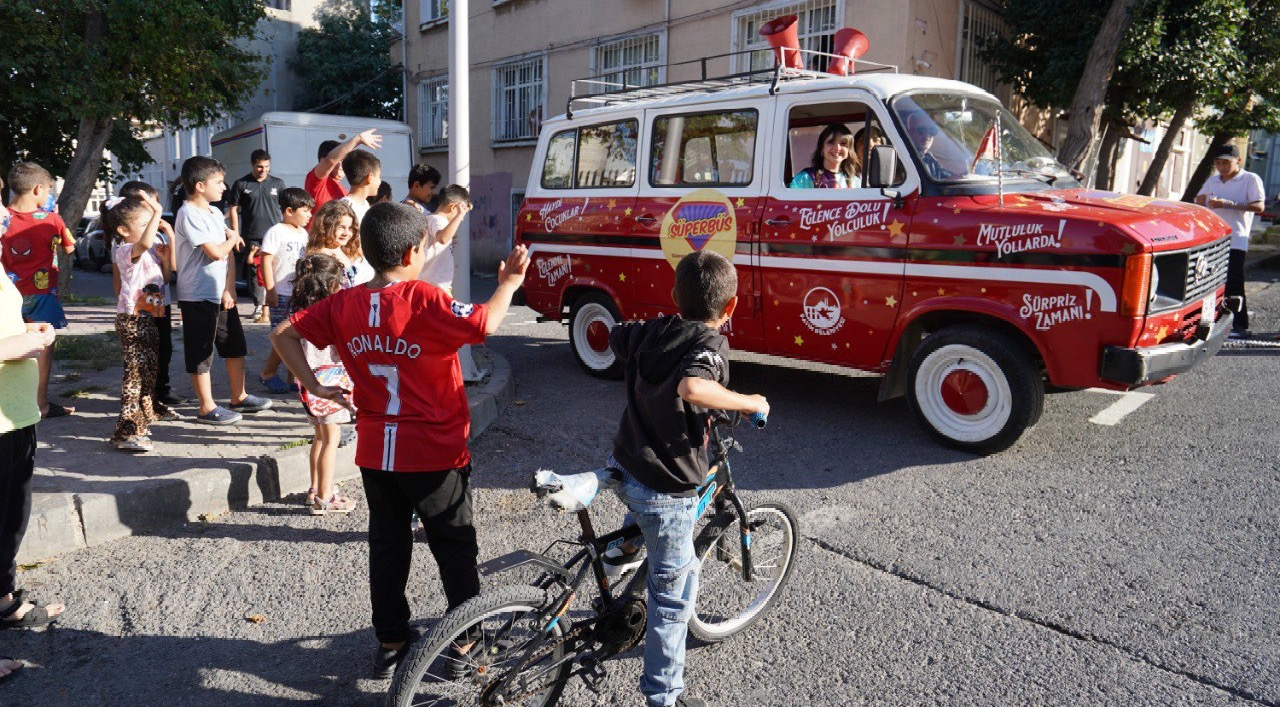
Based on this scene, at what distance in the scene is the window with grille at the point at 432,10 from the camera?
65.5 feet

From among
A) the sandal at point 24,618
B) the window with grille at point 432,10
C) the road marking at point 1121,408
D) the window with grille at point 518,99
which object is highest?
the window with grille at point 432,10

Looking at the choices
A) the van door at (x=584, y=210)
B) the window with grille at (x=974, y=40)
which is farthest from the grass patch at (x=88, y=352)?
the window with grille at (x=974, y=40)

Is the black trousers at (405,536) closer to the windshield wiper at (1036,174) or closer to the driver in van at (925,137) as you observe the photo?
the driver in van at (925,137)

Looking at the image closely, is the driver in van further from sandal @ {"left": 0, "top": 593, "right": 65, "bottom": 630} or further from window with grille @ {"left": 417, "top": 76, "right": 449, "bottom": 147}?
window with grille @ {"left": 417, "top": 76, "right": 449, "bottom": 147}

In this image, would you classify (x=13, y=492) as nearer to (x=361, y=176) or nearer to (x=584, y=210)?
(x=361, y=176)

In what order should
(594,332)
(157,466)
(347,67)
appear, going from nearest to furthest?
(157,466), (594,332), (347,67)

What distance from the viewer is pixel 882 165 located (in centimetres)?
533

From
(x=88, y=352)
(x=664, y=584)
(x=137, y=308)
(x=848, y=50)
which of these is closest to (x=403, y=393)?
(x=664, y=584)

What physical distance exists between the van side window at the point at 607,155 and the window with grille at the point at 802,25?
5.49m

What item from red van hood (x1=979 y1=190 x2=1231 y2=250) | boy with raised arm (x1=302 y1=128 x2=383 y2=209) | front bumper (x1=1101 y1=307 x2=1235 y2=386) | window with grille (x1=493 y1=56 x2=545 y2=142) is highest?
window with grille (x1=493 y1=56 x2=545 y2=142)

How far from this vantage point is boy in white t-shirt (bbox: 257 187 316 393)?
5.80 meters

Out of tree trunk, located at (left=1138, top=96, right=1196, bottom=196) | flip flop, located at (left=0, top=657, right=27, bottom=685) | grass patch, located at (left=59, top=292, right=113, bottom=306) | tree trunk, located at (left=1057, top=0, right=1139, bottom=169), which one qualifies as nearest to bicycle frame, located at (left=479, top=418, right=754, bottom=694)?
flip flop, located at (left=0, top=657, right=27, bottom=685)

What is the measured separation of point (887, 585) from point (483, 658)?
1.90m

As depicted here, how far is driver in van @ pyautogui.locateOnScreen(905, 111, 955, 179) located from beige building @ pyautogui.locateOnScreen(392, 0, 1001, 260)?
5.31 meters
